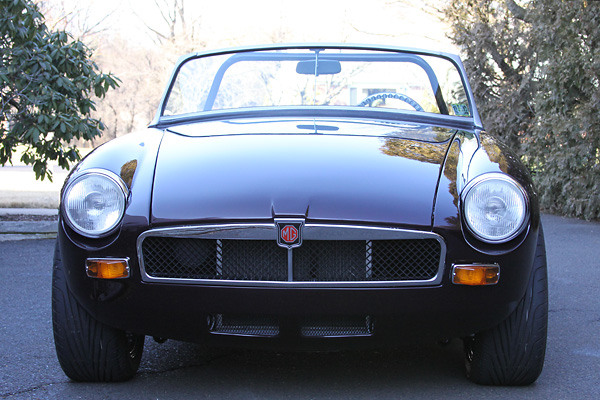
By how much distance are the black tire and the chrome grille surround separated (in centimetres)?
39

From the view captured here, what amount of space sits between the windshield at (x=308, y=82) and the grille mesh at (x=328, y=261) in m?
1.57

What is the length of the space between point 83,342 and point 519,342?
1.51 metres

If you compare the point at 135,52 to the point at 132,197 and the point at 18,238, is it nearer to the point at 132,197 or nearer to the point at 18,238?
the point at 18,238

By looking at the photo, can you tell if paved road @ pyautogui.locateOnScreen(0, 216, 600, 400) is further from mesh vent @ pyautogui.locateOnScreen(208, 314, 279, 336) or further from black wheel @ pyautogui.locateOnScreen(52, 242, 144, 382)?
mesh vent @ pyautogui.locateOnScreen(208, 314, 279, 336)

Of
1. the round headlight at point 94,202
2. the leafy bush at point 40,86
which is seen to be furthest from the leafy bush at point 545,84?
the round headlight at point 94,202

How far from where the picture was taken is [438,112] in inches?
156

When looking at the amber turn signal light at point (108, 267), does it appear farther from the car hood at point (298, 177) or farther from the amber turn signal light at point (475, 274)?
the amber turn signal light at point (475, 274)

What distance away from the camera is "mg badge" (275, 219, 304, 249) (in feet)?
7.66

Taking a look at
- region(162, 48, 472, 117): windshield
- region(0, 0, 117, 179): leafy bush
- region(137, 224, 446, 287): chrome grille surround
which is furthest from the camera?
region(0, 0, 117, 179): leafy bush

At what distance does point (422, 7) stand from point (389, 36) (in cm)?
201

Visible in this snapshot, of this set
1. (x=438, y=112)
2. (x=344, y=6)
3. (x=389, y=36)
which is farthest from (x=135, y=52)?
(x=438, y=112)

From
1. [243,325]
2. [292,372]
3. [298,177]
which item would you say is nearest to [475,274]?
[298,177]

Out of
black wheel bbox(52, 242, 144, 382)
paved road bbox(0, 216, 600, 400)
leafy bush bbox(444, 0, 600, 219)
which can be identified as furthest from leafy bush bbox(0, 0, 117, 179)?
leafy bush bbox(444, 0, 600, 219)

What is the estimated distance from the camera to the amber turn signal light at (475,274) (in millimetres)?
2367
